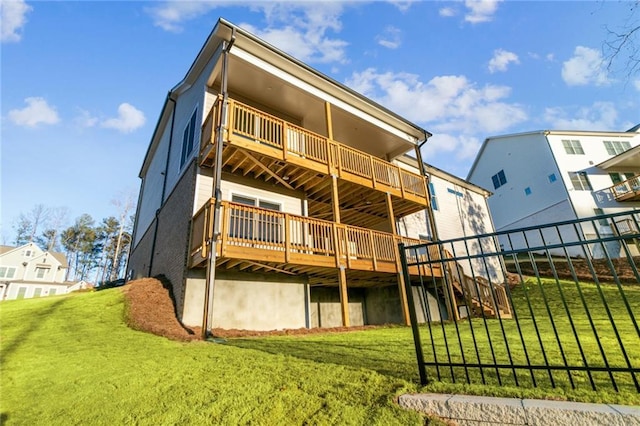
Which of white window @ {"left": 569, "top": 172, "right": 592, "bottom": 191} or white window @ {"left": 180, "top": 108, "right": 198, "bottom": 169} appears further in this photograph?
white window @ {"left": 569, "top": 172, "right": 592, "bottom": 191}

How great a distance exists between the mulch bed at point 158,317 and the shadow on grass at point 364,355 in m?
2.13

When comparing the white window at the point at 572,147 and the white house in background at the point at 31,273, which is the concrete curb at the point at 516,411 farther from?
the white house in background at the point at 31,273

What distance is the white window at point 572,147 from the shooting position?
24.1 metres

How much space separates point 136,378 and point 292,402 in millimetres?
2331

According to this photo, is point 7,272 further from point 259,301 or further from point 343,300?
point 343,300

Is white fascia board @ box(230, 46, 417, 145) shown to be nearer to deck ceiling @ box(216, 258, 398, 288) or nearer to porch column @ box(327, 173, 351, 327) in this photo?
porch column @ box(327, 173, 351, 327)

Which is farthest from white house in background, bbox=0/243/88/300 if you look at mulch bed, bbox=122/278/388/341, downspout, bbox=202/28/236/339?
downspout, bbox=202/28/236/339

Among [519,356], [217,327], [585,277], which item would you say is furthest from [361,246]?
[585,277]

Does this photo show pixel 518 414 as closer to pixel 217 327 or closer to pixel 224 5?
pixel 217 327

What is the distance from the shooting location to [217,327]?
834cm

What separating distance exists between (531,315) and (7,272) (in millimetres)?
56528

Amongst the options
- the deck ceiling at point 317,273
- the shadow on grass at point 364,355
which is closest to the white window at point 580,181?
the deck ceiling at point 317,273

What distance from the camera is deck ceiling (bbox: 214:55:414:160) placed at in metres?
11.2

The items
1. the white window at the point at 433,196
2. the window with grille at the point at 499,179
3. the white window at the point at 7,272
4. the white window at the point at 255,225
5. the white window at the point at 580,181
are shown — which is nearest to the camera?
the white window at the point at 255,225
